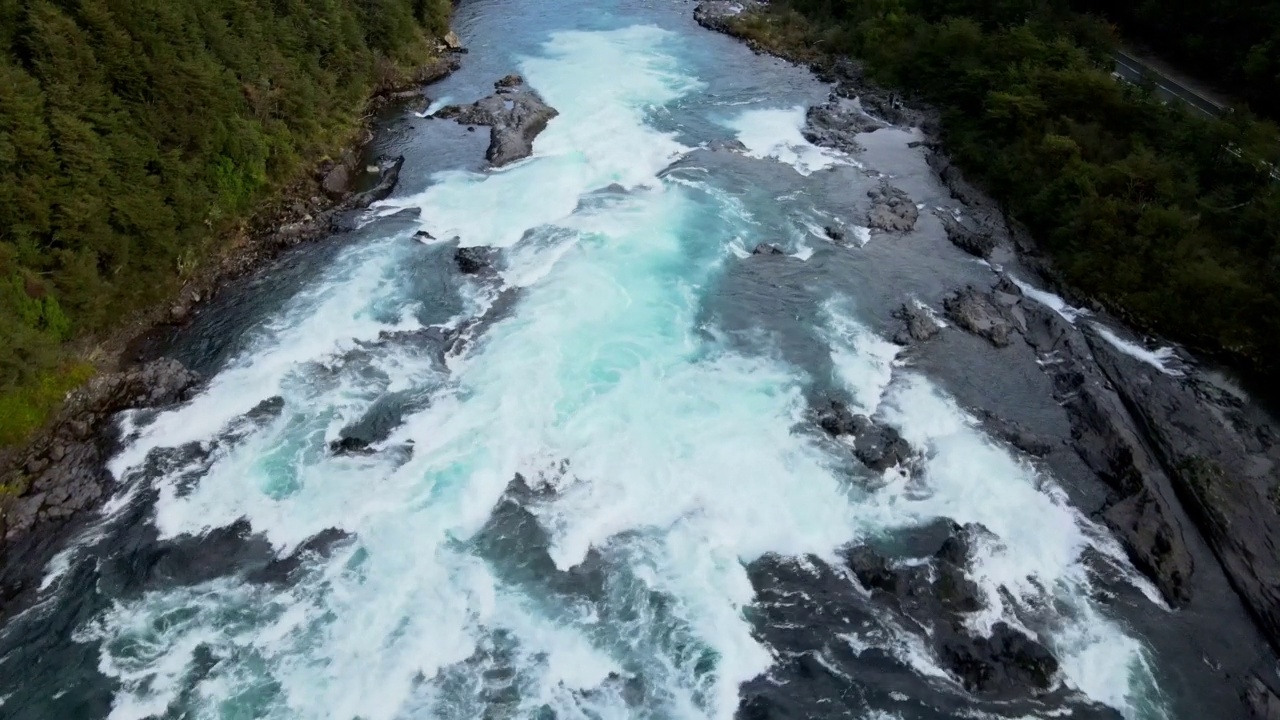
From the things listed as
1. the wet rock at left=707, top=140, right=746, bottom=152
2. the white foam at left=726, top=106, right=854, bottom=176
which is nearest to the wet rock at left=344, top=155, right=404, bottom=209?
the wet rock at left=707, top=140, right=746, bottom=152

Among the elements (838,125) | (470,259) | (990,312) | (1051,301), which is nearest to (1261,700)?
(990,312)

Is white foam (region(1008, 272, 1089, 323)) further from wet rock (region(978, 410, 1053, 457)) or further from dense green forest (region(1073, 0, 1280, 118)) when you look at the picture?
dense green forest (region(1073, 0, 1280, 118))

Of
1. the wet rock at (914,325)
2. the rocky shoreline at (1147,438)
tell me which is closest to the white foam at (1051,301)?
the rocky shoreline at (1147,438)

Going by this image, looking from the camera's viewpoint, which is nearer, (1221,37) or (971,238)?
(971,238)

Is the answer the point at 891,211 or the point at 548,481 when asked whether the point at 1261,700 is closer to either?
the point at 548,481

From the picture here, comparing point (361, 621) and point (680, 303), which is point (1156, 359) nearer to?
point (680, 303)
